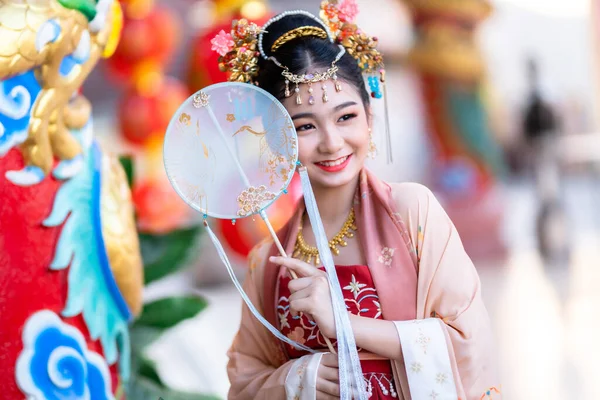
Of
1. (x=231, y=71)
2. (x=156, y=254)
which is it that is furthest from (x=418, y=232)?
(x=156, y=254)

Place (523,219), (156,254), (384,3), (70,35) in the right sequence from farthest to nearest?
(523,219), (156,254), (384,3), (70,35)

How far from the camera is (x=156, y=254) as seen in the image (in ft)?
6.68

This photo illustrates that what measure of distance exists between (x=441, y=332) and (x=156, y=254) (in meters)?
1.07

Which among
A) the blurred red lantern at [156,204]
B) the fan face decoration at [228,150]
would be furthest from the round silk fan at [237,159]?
the blurred red lantern at [156,204]

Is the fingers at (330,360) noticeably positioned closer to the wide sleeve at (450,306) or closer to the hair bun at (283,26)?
the wide sleeve at (450,306)

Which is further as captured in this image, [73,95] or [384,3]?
[384,3]

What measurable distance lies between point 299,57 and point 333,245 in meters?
0.30

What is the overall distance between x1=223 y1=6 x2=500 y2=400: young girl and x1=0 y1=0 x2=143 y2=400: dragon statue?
382mm

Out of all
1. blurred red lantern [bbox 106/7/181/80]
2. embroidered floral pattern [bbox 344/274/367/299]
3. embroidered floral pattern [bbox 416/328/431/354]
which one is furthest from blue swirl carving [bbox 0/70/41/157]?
blurred red lantern [bbox 106/7/181/80]

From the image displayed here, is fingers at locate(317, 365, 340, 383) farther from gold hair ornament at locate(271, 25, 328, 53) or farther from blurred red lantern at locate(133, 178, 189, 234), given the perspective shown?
blurred red lantern at locate(133, 178, 189, 234)

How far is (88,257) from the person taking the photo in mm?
1469

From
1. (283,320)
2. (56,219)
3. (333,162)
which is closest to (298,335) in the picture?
(283,320)

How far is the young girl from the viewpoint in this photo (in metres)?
1.13

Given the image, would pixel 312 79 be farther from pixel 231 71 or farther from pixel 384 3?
pixel 384 3
